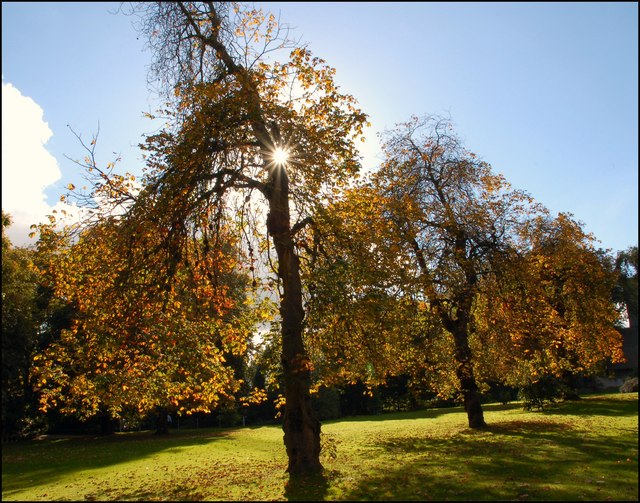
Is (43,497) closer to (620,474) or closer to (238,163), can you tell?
(238,163)

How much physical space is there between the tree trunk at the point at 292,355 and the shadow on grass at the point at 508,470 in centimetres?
158

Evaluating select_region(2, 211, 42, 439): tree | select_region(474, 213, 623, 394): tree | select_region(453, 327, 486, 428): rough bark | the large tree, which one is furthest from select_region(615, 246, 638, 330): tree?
select_region(2, 211, 42, 439): tree

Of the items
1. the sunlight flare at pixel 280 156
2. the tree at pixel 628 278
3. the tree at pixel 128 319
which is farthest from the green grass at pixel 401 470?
the tree at pixel 628 278

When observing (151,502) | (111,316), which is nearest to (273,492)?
(151,502)

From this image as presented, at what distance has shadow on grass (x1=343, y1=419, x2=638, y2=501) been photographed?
8523 millimetres

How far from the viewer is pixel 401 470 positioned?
1158 centimetres

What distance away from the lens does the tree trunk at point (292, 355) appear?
36.3 feet

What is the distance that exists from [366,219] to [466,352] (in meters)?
9.09

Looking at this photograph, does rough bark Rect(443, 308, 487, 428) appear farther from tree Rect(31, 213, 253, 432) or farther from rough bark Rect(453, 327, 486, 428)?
tree Rect(31, 213, 253, 432)

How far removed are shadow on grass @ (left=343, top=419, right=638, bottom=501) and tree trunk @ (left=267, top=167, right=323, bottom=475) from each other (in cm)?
158

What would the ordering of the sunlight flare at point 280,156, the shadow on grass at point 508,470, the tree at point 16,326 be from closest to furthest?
the shadow on grass at point 508,470
the sunlight flare at point 280,156
the tree at point 16,326

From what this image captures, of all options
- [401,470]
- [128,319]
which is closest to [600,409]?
[401,470]

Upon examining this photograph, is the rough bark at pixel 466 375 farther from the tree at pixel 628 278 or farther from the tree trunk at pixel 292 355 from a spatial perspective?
the tree at pixel 628 278

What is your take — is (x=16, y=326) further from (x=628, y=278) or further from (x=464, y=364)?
(x=628, y=278)
